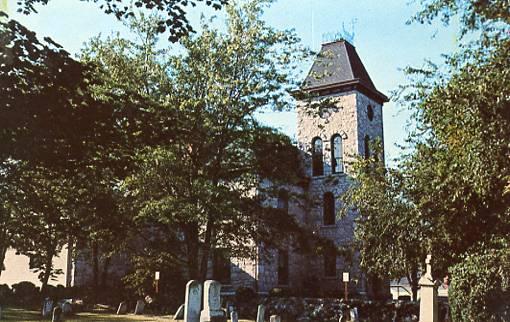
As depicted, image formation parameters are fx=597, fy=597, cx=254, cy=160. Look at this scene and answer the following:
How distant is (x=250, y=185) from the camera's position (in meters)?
21.2

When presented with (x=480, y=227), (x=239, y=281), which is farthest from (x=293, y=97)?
(x=239, y=281)

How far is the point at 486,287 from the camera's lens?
14.0 m

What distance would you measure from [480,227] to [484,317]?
3248mm

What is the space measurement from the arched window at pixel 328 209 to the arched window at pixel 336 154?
168 cm

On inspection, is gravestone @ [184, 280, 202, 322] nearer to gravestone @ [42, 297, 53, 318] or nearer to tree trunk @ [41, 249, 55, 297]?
gravestone @ [42, 297, 53, 318]

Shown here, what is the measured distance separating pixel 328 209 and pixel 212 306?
24.1 m

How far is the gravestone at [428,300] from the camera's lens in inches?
621

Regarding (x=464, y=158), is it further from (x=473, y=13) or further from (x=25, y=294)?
(x=25, y=294)

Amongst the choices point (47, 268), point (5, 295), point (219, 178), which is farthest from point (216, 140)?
point (5, 295)

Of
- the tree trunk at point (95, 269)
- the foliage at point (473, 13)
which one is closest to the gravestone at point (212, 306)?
the foliage at point (473, 13)

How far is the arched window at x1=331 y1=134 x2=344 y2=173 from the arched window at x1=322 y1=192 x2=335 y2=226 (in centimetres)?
168

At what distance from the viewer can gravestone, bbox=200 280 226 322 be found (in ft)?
Answer: 47.6

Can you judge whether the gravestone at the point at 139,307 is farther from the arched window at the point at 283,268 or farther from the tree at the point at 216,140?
the arched window at the point at 283,268

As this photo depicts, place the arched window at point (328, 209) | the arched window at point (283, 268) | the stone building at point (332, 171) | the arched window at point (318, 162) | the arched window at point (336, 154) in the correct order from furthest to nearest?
the arched window at point (318, 162) < the arched window at point (336, 154) < the arched window at point (328, 209) < the stone building at point (332, 171) < the arched window at point (283, 268)
